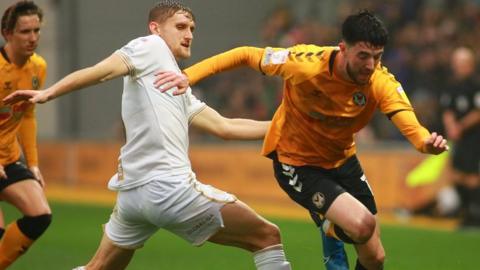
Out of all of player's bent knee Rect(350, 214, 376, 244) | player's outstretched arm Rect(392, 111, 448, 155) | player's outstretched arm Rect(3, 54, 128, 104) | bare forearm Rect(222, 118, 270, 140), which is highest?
player's outstretched arm Rect(3, 54, 128, 104)

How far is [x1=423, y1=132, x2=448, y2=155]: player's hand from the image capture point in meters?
6.54

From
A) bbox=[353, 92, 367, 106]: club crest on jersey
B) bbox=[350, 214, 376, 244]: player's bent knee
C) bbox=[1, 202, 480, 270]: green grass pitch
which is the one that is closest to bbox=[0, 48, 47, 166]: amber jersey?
bbox=[1, 202, 480, 270]: green grass pitch

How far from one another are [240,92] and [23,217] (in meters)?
10.4

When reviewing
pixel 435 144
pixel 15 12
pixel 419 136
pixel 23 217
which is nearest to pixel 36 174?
pixel 23 217

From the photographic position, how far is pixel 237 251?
11.0 meters

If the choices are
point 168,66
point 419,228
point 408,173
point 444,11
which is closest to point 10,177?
point 168,66

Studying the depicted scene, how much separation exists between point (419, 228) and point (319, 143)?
6403 mm

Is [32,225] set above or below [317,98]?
below

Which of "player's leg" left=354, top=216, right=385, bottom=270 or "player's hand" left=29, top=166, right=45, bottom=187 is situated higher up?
"player's leg" left=354, top=216, right=385, bottom=270

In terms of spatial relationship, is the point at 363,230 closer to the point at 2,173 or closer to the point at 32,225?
the point at 32,225

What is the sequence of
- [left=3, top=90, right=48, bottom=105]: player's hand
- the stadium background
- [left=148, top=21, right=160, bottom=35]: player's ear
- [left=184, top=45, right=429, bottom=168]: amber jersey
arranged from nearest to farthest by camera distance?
[left=3, top=90, right=48, bottom=105]: player's hand
[left=148, top=21, right=160, bottom=35]: player's ear
[left=184, top=45, right=429, bottom=168]: amber jersey
the stadium background

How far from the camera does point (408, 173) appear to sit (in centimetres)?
1493

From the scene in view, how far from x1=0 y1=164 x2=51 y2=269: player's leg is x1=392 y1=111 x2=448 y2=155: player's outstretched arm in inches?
113

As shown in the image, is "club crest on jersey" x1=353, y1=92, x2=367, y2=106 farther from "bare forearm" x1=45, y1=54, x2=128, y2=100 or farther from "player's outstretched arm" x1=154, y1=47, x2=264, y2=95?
"bare forearm" x1=45, y1=54, x2=128, y2=100
